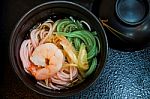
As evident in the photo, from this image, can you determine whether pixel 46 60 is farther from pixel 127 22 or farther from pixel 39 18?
pixel 127 22

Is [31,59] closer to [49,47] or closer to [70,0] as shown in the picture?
[49,47]

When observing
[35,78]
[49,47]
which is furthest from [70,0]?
[35,78]

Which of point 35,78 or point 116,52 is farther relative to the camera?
point 116,52

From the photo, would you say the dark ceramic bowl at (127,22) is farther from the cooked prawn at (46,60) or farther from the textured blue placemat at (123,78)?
the cooked prawn at (46,60)

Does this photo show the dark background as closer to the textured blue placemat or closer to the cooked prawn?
the textured blue placemat

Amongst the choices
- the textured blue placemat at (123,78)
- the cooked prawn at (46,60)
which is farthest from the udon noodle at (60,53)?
the textured blue placemat at (123,78)

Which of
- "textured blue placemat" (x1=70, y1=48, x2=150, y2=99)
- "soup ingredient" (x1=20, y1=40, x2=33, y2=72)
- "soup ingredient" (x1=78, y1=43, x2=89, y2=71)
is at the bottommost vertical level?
"textured blue placemat" (x1=70, y1=48, x2=150, y2=99)

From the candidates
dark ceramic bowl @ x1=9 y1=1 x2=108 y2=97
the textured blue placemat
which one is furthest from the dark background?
dark ceramic bowl @ x1=9 y1=1 x2=108 y2=97
